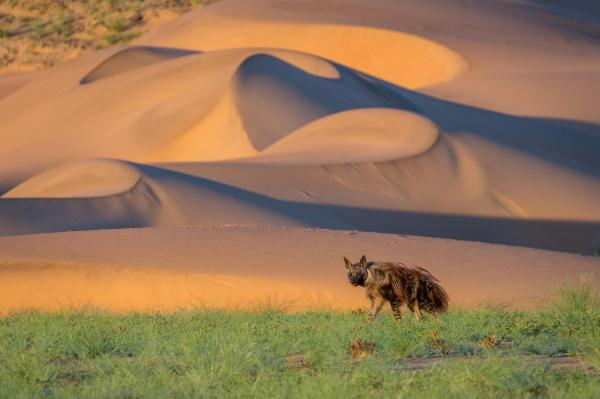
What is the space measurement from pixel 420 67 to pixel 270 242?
28269mm

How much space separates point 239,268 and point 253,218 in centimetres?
675

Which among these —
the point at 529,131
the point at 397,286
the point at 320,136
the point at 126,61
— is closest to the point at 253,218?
the point at 320,136

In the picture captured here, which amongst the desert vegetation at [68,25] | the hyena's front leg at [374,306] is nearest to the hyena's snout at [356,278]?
the hyena's front leg at [374,306]

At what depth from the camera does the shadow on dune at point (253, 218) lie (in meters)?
21.8

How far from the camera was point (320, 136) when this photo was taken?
2903 centimetres

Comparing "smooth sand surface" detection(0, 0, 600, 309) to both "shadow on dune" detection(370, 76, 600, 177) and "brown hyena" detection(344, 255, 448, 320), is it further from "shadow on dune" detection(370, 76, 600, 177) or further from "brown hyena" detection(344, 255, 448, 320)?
"brown hyena" detection(344, 255, 448, 320)

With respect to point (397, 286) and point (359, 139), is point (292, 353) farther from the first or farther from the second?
point (359, 139)

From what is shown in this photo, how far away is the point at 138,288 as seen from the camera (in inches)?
581

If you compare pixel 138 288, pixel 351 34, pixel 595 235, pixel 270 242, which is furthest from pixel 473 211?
pixel 351 34

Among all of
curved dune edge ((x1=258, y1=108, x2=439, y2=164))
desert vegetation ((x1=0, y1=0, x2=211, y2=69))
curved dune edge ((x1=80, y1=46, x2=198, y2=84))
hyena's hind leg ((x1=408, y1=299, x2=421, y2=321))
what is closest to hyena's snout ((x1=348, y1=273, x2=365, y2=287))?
hyena's hind leg ((x1=408, y1=299, x2=421, y2=321))

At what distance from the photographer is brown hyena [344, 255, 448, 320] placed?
8.93 meters

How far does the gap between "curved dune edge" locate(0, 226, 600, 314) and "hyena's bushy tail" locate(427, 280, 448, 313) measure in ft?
11.6

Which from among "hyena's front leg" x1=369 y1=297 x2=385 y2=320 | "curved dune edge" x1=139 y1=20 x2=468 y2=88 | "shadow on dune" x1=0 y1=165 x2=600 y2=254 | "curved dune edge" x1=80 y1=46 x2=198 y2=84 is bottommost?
"curved dune edge" x1=80 y1=46 x2=198 y2=84

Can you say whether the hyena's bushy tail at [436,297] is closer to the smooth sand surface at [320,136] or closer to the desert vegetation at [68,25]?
the smooth sand surface at [320,136]
